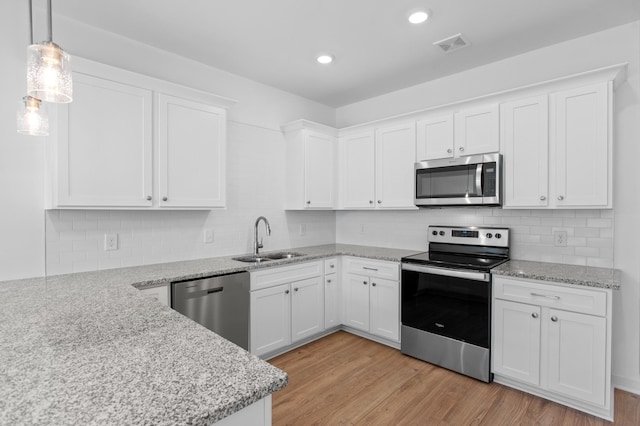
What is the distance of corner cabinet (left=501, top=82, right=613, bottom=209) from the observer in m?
2.36

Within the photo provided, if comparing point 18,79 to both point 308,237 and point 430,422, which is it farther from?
point 430,422

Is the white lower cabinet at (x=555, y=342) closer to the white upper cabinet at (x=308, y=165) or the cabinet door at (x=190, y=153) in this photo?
the white upper cabinet at (x=308, y=165)

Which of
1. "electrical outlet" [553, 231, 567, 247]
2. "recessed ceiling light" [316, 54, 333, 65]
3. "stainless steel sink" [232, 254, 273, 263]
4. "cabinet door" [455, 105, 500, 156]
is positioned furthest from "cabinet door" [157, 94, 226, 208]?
"electrical outlet" [553, 231, 567, 247]

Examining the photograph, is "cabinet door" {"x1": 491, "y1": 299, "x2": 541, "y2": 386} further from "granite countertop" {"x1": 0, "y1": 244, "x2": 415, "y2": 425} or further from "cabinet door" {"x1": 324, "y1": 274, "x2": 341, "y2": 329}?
"granite countertop" {"x1": 0, "y1": 244, "x2": 415, "y2": 425}

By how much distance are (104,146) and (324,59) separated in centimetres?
191

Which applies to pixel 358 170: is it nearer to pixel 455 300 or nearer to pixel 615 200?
pixel 455 300

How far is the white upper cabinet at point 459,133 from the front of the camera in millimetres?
2850

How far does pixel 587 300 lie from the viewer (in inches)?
86.4

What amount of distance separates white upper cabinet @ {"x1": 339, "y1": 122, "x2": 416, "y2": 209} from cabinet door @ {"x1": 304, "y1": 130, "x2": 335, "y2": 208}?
0.47ft

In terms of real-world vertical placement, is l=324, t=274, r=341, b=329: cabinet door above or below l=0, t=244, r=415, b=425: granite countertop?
below

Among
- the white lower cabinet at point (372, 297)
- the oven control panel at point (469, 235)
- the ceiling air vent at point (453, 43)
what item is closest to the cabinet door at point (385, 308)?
the white lower cabinet at point (372, 297)

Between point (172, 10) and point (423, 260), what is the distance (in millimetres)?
2693

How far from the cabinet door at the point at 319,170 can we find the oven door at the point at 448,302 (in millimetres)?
1266

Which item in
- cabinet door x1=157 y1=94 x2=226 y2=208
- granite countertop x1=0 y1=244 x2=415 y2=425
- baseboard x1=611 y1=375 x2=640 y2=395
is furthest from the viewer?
cabinet door x1=157 y1=94 x2=226 y2=208
